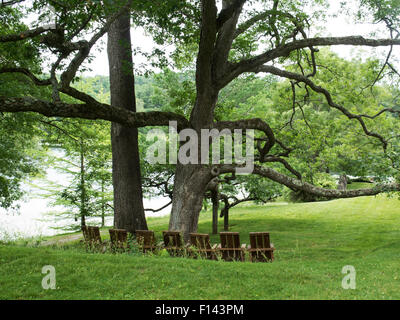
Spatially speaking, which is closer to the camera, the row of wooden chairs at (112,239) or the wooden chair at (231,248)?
the wooden chair at (231,248)

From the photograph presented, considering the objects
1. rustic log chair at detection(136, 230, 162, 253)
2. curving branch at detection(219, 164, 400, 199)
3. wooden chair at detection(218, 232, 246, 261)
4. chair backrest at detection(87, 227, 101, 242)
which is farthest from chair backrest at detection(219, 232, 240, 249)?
chair backrest at detection(87, 227, 101, 242)

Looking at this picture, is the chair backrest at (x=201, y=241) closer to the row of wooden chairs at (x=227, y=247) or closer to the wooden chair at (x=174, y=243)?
the row of wooden chairs at (x=227, y=247)

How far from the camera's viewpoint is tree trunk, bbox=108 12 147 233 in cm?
1155

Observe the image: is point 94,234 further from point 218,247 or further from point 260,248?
point 260,248

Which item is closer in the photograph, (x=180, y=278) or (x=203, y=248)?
(x=180, y=278)

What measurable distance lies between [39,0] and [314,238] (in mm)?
11921

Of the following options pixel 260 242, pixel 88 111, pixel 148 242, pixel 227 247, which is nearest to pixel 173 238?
pixel 148 242

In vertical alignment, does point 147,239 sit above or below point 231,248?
above

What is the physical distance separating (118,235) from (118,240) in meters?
0.13

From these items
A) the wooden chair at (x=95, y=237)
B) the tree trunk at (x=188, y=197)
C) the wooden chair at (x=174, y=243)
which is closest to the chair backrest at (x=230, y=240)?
the wooden chair at (x=174, y=243)

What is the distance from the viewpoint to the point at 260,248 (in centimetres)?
840

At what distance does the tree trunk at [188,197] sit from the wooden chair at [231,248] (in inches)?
81.0

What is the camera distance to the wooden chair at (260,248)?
27.3 feet
